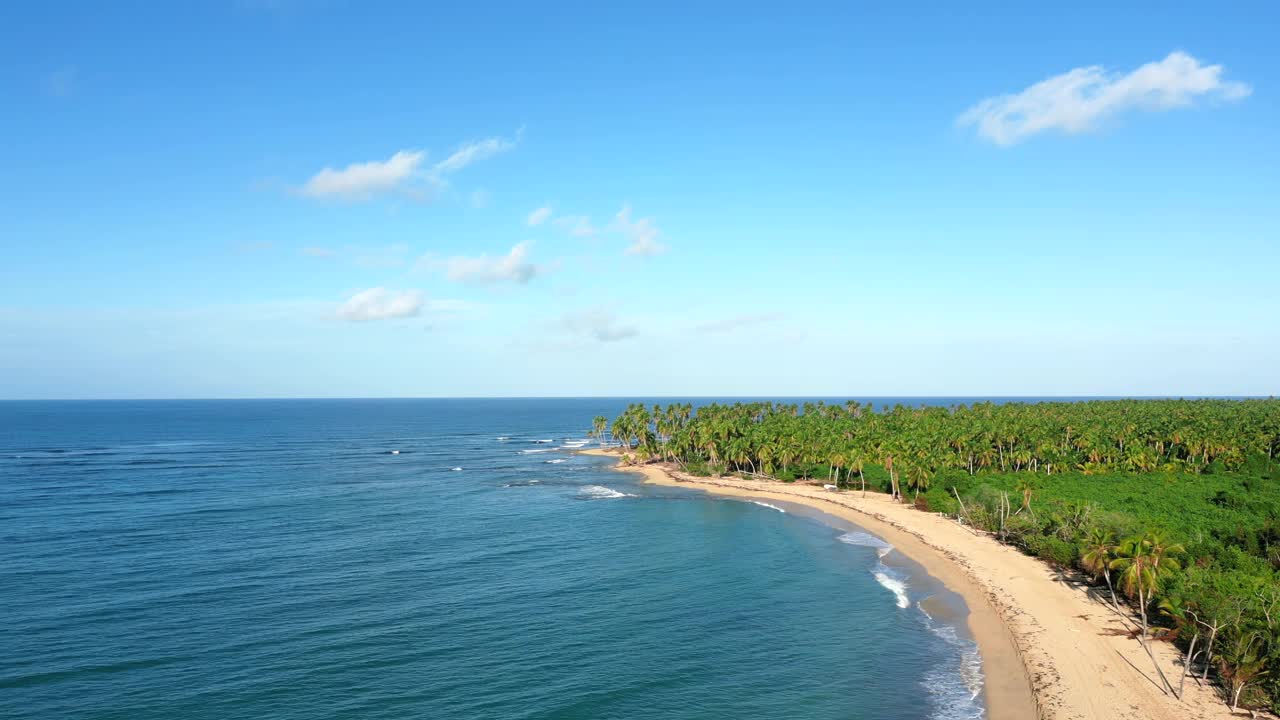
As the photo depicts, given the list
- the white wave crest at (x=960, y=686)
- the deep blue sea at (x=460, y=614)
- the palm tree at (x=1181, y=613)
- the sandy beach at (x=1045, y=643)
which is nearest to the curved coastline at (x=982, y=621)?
the sandy beach at (x=1045, y=643)

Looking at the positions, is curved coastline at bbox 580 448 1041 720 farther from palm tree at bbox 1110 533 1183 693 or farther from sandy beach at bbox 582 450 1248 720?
palm tree at bbox 1110 533 1183 693

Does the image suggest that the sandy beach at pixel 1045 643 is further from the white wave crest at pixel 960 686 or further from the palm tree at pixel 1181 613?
the palm tree at pixel 1181 613

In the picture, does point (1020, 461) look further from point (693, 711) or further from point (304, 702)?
point (304, 702)

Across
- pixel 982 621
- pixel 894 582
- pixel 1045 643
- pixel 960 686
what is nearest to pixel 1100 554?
pixel 982 621

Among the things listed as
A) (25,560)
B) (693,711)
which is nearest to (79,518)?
(25,560)

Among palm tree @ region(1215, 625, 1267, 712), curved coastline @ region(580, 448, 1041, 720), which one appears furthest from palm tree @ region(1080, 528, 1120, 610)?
palm tree @ region(1215, 625, 1267, 712)

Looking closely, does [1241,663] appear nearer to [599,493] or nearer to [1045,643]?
[1045,643]
